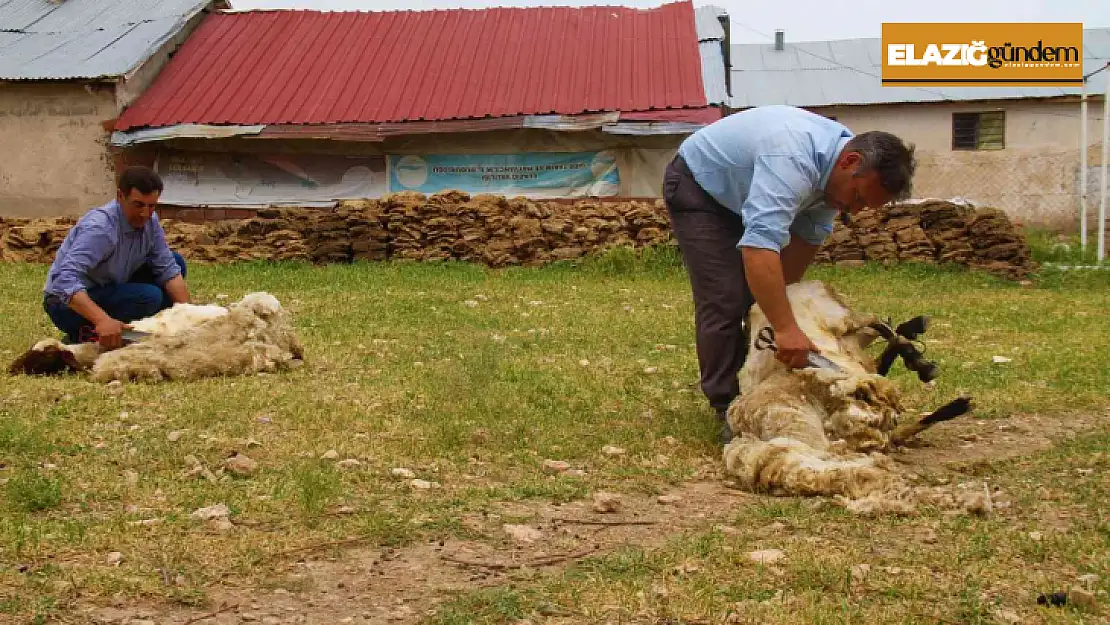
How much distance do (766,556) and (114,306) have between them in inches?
188

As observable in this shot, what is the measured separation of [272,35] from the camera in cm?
2008

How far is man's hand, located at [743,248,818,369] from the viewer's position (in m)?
4.37

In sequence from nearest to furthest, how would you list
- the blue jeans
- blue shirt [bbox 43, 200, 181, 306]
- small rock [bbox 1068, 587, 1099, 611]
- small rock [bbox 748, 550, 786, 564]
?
1. small rock [bbox 1068, 587, 1099, 611]
2. small rock [bbox 748, 550, 786, 564]
3. blue shirt [bbox 43, 200, 181, 306]
4. the blue jeans

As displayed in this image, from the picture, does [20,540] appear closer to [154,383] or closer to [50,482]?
[50,482]

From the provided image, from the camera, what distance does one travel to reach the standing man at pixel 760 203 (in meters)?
4.40

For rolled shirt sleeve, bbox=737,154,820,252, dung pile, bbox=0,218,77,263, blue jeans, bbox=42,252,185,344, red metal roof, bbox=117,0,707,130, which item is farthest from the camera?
red metal roof, bbox=117,0,707,130

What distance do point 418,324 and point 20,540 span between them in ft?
18.5

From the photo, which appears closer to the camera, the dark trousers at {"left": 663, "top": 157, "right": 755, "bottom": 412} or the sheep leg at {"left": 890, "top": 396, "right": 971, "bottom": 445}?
the sheep leg at {"left": 890, "top": 396, "right": 971, "bottom": 445}

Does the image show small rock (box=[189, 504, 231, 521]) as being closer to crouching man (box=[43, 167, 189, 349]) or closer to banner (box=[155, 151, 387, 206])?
crouching man (box=[43, 167, 189, 349])

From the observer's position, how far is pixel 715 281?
4910 mm

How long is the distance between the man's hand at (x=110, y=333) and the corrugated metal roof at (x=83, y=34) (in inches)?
475

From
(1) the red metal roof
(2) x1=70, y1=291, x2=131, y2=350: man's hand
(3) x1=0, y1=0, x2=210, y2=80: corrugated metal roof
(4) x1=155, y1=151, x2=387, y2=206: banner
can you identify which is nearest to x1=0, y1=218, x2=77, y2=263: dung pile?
(1) the red metal roof

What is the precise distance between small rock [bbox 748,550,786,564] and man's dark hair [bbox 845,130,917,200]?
181cm

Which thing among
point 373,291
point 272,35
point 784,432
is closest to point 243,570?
point 784,432
